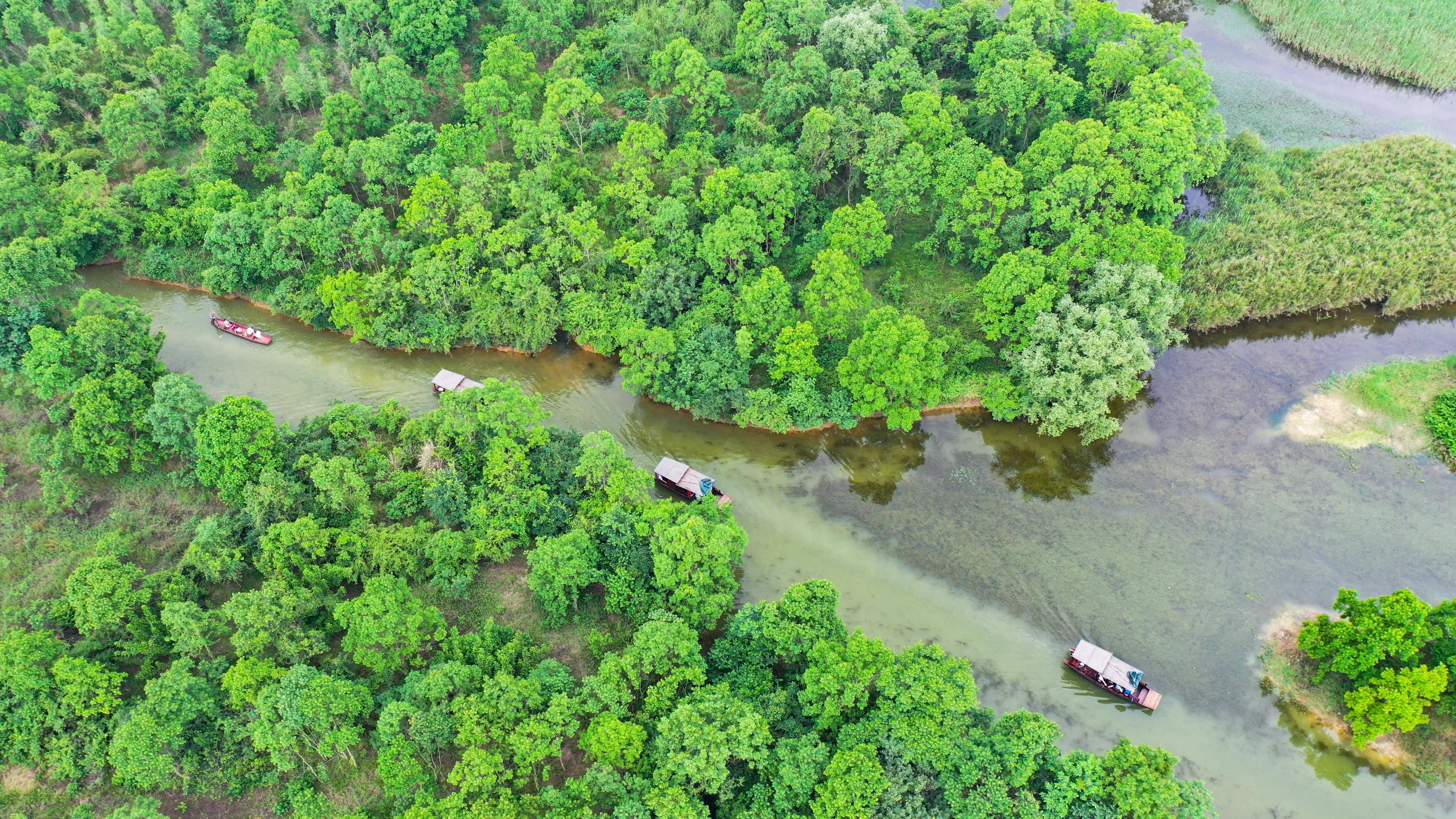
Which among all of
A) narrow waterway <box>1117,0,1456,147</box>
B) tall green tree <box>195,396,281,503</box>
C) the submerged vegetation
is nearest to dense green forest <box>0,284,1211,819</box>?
tall green tree <box>195,396,281,503</box>

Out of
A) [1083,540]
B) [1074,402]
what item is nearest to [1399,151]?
[1074,402]

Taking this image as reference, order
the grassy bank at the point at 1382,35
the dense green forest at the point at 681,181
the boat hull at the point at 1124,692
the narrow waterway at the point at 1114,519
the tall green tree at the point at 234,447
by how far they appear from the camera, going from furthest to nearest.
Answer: the grassy bank at the point at 1382,35 → the dense green forest at the point at 681,181 → the tall green tree at the point at 234,447 → the narrow waterway at the point at 1114,519 → the boat hull at the point at 1124,692

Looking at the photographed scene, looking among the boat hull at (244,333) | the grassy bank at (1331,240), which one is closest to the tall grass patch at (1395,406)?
the grassy bank at (1331,240)

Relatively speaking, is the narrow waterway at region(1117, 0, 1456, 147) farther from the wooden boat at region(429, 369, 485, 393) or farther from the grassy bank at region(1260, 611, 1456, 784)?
the wooden boat at region(429, 369, 485, 393)

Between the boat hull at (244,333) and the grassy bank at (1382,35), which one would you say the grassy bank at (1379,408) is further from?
the boat hull at (244,333)

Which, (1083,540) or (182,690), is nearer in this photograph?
(182,690)

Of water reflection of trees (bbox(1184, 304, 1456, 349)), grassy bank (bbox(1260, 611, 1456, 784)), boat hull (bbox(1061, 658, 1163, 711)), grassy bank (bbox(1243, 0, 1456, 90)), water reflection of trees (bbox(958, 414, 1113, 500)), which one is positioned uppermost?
grassy bank (bbox(1243, 0, 1456, 90))

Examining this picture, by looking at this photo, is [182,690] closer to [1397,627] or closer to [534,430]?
[534,430]
